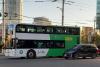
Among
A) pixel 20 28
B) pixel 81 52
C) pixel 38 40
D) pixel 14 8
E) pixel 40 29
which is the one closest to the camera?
pixel 20 28

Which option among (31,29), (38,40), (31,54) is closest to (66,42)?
(38,40)

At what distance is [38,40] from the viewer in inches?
1673

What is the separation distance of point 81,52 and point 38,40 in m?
4.83

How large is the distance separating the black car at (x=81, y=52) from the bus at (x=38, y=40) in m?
2.33

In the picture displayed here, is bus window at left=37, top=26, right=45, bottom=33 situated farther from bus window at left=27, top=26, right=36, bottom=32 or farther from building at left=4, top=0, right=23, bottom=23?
building at left=4, top=0, right=23, bottom=23

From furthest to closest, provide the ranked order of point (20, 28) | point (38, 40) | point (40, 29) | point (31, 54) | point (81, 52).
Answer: point (40, 29) < point (38, 40) < point (31, 54) < point (81, 52) < point (20, 28)

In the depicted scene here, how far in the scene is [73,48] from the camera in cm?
4219

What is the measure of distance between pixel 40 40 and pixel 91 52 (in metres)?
5.70

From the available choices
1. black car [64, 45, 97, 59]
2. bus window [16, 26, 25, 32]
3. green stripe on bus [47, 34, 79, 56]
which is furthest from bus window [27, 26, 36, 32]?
black car [64, 45, 97, 59]

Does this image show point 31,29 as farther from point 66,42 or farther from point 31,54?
point 66,42

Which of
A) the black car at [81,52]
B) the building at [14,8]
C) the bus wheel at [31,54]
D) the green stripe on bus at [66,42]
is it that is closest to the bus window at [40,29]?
the green stripe on bus at [66,42]

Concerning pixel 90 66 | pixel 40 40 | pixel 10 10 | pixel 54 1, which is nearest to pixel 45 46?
pixel 40 40

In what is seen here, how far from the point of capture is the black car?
41219 mm

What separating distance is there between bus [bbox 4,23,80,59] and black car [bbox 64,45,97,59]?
2333 mm
